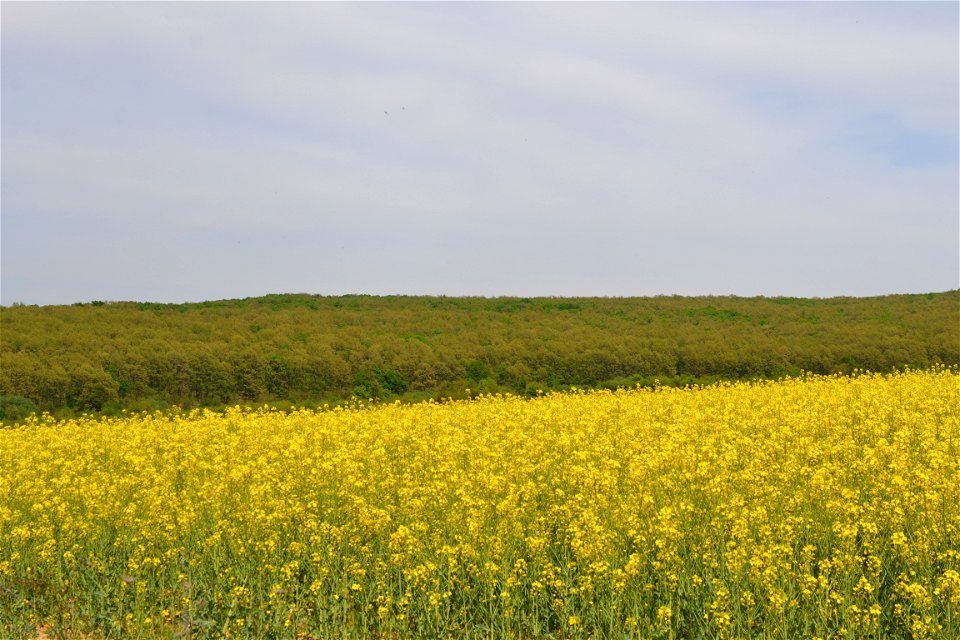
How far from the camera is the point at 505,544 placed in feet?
22.4

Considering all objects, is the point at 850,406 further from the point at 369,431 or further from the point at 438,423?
the point at 369,431

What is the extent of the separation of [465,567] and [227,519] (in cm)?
236

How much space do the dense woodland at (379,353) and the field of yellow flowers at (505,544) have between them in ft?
40.5

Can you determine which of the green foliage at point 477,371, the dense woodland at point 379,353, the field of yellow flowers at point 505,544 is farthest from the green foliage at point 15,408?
the green foliage at point 477,371

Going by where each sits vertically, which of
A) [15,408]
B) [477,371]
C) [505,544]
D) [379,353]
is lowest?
[505,544]

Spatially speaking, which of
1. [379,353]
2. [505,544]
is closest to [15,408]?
[379,353]

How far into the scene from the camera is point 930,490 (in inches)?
268

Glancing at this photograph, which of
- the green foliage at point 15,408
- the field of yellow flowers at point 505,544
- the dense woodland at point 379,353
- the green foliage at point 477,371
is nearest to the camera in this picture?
the field of yellow flowers at point 505,544

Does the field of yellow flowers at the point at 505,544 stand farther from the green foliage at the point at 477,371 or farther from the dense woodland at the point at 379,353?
the green foliage at the point at 477,371

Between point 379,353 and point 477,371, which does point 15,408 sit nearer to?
point 379,353

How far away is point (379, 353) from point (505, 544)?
22214 mm

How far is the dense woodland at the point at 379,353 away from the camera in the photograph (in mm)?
24109

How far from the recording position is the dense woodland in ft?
79.1

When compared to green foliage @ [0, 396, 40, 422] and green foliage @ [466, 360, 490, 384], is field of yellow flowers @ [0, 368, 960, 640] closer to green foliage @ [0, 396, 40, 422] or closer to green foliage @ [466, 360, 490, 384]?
green foliage @ [0, 396, 40, 422]
